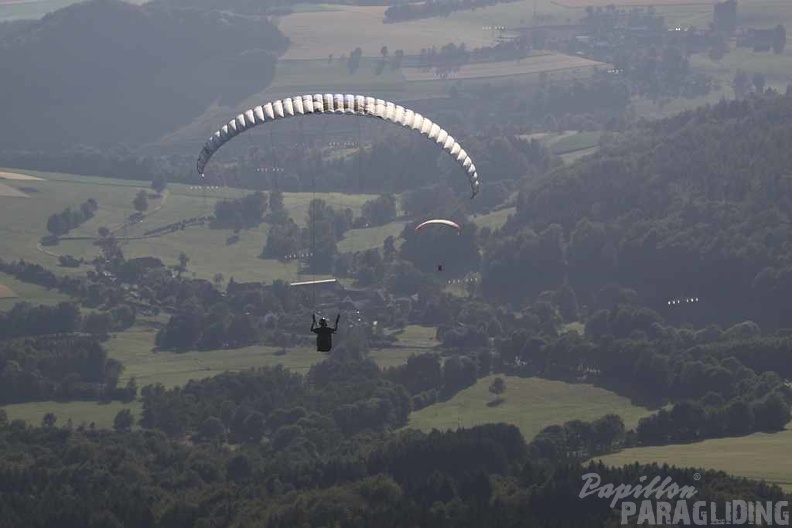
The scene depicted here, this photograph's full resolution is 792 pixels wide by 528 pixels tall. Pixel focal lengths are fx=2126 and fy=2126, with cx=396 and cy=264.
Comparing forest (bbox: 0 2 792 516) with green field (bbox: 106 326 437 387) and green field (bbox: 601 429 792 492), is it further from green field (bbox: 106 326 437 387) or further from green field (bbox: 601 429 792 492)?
green field (bbox: 601 429 792 492)

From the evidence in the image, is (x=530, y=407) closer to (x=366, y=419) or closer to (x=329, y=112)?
(x=366, y=419)

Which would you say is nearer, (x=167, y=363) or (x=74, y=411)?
(x=74, y=411)

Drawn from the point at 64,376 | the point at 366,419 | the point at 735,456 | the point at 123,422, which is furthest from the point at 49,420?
the point at 735,456

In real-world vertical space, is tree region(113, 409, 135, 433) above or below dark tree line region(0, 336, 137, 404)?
above

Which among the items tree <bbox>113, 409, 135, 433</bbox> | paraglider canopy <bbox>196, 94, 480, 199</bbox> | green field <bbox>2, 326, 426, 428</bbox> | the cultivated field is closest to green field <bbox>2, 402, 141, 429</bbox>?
green field <bbox>2, 326, 426, 428</bbox>

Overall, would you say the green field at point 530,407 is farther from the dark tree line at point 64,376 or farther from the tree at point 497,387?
the dark tree line at point 64,376

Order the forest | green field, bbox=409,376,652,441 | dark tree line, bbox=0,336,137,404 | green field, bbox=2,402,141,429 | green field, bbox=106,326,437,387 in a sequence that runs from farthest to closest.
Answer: green field, bbox=106,326,437,387, dark tree line, bbox=0,336,137,404, green field, bbox=2,402,141,429, green field, bbox=409,376,652,441, the forest
